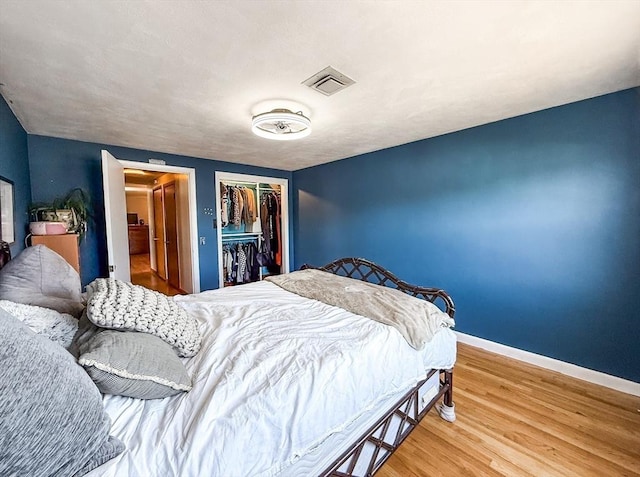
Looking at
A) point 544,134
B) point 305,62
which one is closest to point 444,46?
point 305,62

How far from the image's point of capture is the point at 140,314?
101cm

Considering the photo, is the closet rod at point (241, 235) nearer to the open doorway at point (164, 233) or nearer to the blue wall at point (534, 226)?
the open doorway at point (164, 233)

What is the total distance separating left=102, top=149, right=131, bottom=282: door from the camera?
8.12ft

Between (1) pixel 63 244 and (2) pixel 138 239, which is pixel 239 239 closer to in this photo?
(1) pixel 63 244

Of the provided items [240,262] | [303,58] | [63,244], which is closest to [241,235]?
[240,262]

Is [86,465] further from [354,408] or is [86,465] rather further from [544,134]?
[544,134]

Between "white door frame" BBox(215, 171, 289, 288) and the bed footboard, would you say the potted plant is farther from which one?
the bed footboard

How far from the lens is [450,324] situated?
169 centimetres

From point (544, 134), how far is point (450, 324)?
1.84 metres

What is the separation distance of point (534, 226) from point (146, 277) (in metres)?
6.55

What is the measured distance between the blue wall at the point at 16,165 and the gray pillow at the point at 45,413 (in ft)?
6.84

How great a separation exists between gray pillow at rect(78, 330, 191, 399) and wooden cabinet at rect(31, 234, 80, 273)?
1979 mm

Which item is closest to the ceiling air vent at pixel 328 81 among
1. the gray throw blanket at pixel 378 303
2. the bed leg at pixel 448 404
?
the gray throw blanket at pixel 378 303

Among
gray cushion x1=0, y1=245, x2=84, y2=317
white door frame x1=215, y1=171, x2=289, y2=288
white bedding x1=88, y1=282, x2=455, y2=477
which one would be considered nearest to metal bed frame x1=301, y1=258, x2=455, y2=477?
white bedding x1=88, y1=282, x2=455, y2=477
